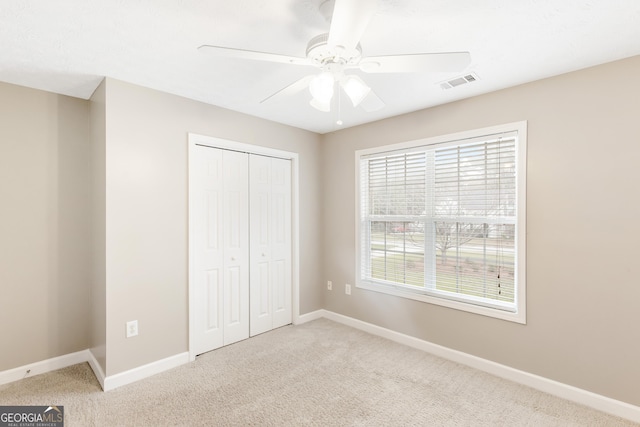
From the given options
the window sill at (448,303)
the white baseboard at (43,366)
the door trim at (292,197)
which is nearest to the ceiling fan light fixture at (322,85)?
the door trim at (292,197)

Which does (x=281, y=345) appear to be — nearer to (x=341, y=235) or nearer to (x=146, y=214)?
(x=341, y=235)

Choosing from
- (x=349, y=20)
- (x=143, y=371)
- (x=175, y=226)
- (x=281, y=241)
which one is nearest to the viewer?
(x=349, y=20)

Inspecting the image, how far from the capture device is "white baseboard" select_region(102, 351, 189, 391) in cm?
239

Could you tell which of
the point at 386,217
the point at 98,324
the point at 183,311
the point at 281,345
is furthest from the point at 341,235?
the point at 98,324

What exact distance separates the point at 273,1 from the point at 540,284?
2637mm

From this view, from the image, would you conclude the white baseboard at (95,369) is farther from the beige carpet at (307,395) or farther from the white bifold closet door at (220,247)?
the white bifold closet door at (220,247)

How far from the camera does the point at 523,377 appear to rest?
2469 millimetres

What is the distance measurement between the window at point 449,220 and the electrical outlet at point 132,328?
226cm

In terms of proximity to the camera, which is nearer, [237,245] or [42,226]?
[42,226]

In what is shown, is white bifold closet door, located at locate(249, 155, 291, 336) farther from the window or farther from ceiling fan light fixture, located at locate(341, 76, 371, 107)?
ceiling fan light fixture, located at locate(341, 76, 371, 107)

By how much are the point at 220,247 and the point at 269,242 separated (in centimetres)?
61

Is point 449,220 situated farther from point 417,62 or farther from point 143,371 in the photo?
point 143,371

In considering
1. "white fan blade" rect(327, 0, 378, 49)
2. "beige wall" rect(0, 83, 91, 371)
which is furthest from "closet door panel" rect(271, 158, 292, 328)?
"white fan blade" rect(327, 0, 378, 49)
